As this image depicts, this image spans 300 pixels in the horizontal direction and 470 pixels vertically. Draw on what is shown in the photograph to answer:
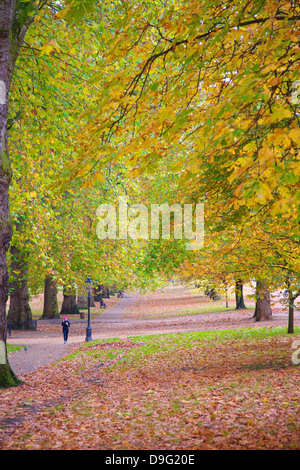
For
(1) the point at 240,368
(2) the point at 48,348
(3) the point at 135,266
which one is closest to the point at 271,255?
(1) the point at 240,368

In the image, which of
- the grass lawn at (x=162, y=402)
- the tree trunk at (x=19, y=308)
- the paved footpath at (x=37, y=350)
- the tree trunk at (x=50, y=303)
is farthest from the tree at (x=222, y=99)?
the tree trunk at (x=50, y=303)

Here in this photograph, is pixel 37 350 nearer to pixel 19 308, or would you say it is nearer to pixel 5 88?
pixel 19 308

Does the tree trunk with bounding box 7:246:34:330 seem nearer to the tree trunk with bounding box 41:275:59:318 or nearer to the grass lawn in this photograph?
the tree trunk with bounding box 41:275:59:318

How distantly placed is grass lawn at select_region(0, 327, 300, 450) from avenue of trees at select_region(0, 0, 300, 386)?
1957mm

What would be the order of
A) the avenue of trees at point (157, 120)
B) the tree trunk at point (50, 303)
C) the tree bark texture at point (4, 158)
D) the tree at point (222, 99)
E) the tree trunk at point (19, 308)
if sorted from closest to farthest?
the tree at point (222, 99), the avenue of trees at point (157, 120), the tree bark texture at point (4, 158), the tree trunk at point (19, 308), the tree trunk at point (50, 303)

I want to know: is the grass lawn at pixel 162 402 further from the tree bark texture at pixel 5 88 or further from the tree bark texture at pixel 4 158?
the tree bark texture at pixel 5 88

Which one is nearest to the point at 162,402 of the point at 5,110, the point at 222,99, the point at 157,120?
the point at 157,120

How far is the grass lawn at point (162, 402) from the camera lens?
571 centimetres

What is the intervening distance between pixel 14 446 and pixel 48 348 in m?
13.4

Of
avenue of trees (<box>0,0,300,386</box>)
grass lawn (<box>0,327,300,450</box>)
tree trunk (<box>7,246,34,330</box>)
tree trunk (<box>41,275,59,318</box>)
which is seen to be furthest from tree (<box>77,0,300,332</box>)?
tree trunk (<box>41,275,59,318</box>)

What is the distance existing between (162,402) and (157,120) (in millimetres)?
5280

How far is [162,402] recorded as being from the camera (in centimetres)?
802

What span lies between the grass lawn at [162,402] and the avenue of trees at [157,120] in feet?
6.42

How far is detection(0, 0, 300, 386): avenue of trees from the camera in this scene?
491cm
